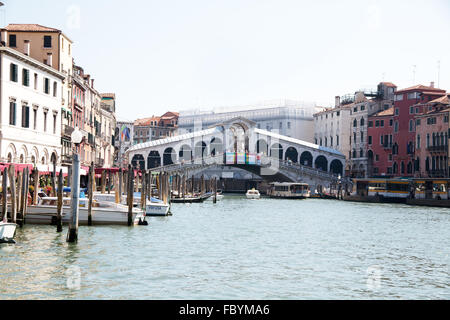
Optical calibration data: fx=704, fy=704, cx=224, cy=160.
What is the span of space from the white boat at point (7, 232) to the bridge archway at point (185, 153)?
58.0 m

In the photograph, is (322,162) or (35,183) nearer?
(35,183)

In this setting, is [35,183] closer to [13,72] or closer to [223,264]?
[223,264]

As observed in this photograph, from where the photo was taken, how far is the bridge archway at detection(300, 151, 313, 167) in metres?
78.8

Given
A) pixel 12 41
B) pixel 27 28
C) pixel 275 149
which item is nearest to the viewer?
pixel 12 41

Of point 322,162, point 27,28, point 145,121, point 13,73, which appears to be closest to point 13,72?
point 13,73

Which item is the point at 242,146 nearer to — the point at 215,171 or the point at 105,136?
the point at 215,171

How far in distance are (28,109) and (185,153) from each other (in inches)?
1685

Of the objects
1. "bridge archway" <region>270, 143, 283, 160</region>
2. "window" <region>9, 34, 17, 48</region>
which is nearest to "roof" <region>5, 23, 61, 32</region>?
"window" <region>9, 34, 17, 48</region>

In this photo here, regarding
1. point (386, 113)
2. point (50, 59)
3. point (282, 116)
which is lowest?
point (50, 59)

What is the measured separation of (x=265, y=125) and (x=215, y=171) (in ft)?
59.8

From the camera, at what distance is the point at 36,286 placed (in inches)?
494

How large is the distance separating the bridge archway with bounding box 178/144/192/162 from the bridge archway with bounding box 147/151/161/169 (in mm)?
3242

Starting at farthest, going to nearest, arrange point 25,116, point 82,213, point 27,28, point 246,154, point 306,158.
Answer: point 306,158 → point 246,154 → point 27,28 → point 25,116 → point 82,213

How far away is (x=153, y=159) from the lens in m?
73.9
